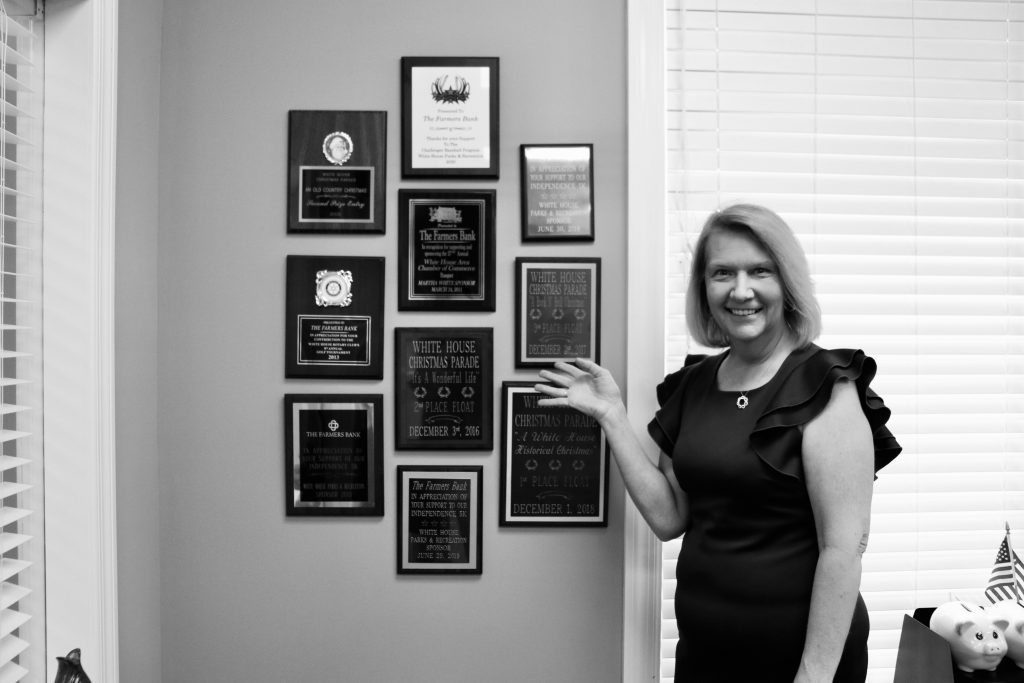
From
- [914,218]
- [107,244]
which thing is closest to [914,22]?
[914,218]

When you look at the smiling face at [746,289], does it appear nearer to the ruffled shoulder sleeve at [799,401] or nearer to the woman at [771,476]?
→ the woman at [771,476]

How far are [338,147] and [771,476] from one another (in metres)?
1.33

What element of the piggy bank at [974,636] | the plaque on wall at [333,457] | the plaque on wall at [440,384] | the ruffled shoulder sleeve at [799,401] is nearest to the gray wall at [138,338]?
the plaque on wall at [333,457]

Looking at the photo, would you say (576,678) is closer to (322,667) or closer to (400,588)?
(400,588)

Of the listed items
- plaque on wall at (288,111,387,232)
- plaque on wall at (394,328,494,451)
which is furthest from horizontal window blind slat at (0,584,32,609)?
plaque on wall at (288,111,387,232)

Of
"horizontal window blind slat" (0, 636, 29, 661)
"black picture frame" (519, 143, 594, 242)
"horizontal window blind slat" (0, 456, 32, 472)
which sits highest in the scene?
"black picture frame" (519, 143, 594, 242)

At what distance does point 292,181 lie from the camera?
1624 millimetres

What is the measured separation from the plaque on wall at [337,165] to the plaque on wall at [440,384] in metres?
0.34

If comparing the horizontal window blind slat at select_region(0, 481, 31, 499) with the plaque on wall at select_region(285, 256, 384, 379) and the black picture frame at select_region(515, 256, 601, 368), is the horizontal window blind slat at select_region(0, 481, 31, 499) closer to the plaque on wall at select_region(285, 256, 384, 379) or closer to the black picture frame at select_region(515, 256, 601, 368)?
the plaque on wall at select_region(285, 256, 384, 379)

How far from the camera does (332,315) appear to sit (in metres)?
1.62

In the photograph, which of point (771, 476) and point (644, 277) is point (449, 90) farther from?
point (771, 476)

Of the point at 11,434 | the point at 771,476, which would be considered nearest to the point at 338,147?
the point at 11,434

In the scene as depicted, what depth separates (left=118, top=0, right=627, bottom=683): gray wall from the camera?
5.33 ft

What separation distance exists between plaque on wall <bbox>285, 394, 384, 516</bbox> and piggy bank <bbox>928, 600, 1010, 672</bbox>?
4.57ft
